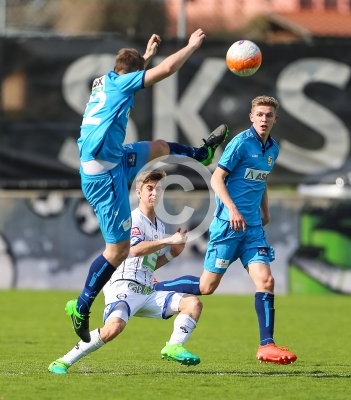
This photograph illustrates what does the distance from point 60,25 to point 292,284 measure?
14912 mm

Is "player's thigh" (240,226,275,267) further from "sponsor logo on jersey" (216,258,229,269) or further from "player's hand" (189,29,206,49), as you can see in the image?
Result: "player's hand" (189,29,206,49)

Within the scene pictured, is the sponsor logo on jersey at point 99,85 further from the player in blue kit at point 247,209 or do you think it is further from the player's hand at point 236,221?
the player's hand at point 236,221

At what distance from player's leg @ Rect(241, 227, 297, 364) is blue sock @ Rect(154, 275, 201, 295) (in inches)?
20.9

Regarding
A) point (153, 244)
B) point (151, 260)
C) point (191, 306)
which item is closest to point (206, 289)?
point (191, 306)

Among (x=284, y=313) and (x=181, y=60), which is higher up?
(x=181, y=60)

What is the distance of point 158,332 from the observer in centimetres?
1135

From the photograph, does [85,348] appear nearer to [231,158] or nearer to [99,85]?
[99,85]

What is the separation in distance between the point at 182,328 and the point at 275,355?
82cm

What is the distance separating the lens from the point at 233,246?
27.6 feet

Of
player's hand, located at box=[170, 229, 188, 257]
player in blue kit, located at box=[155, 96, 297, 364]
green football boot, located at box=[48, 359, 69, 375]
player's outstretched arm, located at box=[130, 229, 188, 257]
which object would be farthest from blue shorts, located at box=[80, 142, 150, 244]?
player in blue kit, located at box=[155, 96, 297, 364]

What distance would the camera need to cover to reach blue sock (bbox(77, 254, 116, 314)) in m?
7.20

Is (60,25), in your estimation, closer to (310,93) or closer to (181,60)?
(310,93)

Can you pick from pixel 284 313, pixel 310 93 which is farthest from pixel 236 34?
pixel 284 313

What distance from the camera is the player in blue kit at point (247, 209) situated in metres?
8.21
